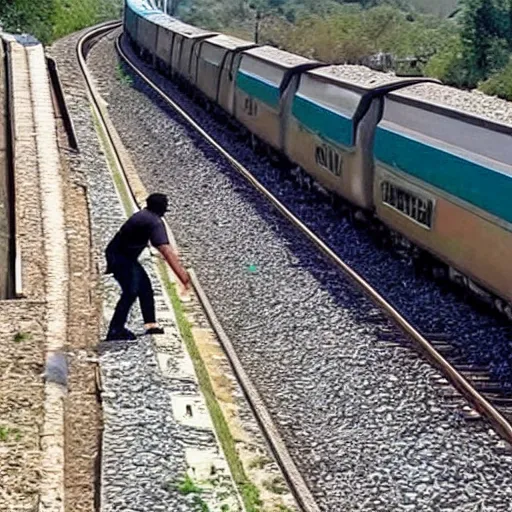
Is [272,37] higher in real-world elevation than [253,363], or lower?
lower

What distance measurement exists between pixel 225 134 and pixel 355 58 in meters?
39.7

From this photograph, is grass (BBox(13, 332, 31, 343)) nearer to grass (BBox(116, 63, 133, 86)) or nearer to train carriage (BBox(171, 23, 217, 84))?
train carriage (BBox(171, 23, 217, 84))

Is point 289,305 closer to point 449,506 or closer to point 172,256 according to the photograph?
point 172,256

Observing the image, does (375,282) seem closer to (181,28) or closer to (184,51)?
(184,51)

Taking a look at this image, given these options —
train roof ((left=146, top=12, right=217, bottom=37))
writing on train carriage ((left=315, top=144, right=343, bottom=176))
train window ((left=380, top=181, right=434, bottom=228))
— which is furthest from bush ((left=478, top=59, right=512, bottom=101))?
train window ((left=380, top=181, right=434, bottom=228))

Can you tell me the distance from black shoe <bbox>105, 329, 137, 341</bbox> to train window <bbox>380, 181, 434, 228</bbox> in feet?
13.2

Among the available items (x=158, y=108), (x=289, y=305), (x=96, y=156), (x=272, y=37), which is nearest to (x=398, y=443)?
(x=289, y=305)

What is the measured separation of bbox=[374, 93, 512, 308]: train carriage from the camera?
34.5 feet

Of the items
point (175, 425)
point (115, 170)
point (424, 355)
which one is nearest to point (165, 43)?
point (115, 170)

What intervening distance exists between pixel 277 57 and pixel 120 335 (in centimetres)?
1237

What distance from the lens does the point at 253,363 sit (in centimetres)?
1056

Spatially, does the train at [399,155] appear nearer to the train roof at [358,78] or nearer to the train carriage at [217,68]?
the train roof at [358,78]

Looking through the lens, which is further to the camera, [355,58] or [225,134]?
[355,58]

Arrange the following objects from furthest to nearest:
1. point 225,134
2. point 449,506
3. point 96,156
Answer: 1. point 225,134
2. point 96,156
3. point 449,506
